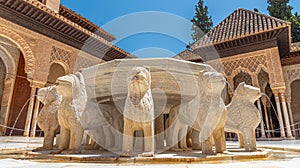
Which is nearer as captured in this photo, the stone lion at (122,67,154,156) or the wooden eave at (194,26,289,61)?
the stone lion at (122,67,154,156)

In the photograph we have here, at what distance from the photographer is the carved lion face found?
101 inches

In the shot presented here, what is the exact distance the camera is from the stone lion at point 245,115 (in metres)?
3.08

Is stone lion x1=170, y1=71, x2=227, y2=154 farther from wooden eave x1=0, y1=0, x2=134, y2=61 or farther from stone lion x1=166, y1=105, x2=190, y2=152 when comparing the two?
wooden eave x1=0, y1=0, x2=134, y2=61

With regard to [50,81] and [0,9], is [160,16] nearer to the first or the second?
[0,9]

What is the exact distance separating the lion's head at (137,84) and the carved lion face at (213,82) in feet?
2.53

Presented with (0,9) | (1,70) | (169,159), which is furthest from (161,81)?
(1,70)

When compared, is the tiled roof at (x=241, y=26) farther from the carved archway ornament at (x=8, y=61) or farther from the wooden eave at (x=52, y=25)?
→ the carved archway ornament at (x=8, y=61)

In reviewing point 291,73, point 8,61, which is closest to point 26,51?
point 8,61

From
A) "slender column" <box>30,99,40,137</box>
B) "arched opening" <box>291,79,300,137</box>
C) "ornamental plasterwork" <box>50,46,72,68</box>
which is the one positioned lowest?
"slender column" <box>30,99,40,137</box>

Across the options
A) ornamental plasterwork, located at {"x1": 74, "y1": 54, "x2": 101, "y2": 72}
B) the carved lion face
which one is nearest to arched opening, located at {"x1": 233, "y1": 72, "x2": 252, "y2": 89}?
ornamental plasterwork, located at {"x1": 74, "y1": 54, "x2": 101, "y2": 72}

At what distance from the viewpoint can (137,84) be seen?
8.02 feet

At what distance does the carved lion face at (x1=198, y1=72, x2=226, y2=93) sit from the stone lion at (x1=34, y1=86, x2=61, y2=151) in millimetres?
2506

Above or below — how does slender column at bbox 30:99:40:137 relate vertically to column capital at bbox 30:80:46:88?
below

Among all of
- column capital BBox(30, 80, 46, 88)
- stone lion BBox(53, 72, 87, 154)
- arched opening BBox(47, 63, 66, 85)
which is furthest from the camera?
arched opening BBox(47, 63, 66, 85)
